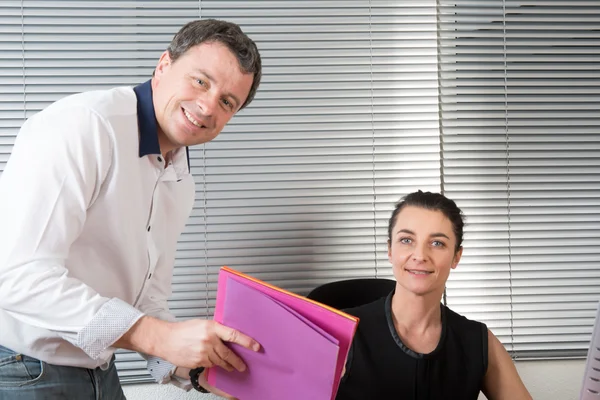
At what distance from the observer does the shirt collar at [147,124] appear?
1.41m

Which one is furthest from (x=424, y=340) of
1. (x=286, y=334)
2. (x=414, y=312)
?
(x=286, y=334)

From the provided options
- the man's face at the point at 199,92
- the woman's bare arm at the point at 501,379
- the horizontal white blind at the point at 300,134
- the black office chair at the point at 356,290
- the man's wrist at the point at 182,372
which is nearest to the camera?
the man's face at the point at 199,92

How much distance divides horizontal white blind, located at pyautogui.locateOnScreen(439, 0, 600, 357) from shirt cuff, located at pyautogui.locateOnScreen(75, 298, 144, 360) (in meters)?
1.71

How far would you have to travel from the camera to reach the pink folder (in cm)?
113

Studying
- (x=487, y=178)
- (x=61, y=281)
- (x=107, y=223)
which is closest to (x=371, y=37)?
(x=487, y=178)

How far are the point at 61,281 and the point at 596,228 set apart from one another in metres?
2.35

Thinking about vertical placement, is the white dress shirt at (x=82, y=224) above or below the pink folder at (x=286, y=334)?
above

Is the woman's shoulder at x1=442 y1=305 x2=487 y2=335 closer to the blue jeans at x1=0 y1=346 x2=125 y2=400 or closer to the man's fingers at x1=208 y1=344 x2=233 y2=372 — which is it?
the man's fingers at x1=208 y1=344 x2=233 y2=372

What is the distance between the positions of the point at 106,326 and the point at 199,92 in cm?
61

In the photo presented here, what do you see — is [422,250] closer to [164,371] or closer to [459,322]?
[459,322]

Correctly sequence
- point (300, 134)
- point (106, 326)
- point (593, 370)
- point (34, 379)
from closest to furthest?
point (593, 370), point (106, 326), point (34, 379), point (300, 134)

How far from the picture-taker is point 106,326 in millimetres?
1129

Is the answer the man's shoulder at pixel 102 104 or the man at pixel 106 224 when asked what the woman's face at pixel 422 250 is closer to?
the man at pixel 106 224

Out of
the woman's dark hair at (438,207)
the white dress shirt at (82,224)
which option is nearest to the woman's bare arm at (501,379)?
the woman's dark hair at (438,207)
